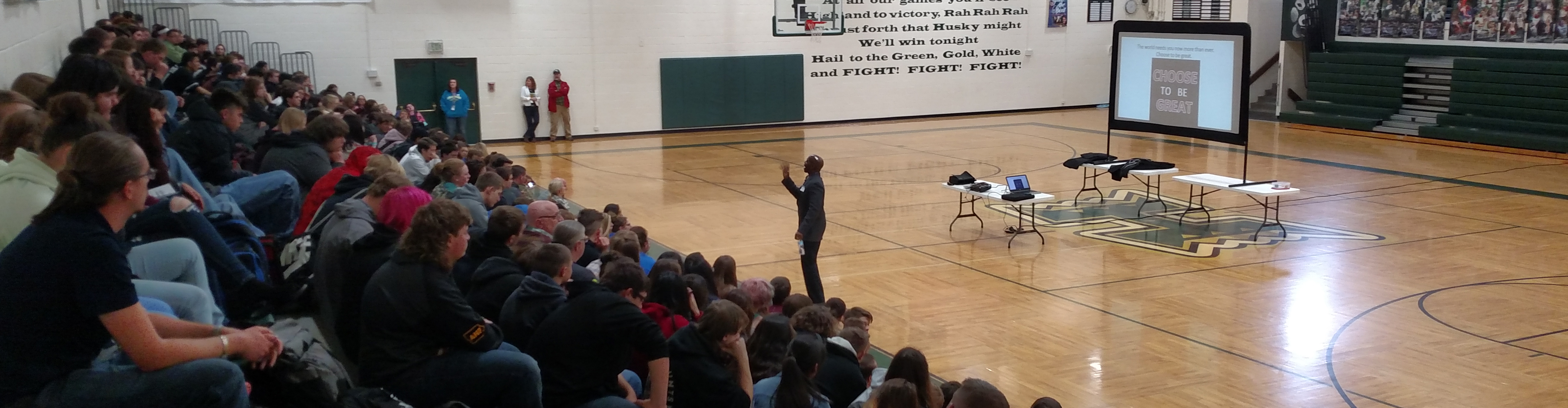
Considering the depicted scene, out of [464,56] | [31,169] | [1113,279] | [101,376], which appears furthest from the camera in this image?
[464,56]

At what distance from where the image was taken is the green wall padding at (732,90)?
22.9 metres

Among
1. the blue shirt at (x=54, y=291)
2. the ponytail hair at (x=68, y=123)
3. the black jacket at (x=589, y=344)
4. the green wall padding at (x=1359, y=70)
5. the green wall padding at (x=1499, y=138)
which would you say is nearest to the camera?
the blue shirt at (x=54, y=291)

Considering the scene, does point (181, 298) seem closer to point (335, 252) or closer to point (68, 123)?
point (68, 123)

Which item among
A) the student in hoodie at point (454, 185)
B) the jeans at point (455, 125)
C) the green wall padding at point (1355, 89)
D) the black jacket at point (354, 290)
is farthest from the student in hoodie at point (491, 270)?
the green wall padding at point (1355, 89)

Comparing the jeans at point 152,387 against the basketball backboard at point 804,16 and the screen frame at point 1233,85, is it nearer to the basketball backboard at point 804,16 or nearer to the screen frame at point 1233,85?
the screen frame at point 1233,85

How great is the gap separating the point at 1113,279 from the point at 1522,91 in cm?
1392

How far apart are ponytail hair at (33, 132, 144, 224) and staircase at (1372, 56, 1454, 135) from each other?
22.2 metres

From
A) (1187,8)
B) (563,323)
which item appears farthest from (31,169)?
(1187,8)

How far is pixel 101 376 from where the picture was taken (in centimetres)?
307

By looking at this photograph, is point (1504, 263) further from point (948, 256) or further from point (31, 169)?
point (31, 169)

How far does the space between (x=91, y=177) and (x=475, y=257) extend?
251 cm

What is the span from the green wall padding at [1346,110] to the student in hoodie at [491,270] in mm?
20683

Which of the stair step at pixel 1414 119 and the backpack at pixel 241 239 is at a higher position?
the backpack at pixel 241 239

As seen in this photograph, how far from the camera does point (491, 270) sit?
506 cm
